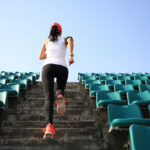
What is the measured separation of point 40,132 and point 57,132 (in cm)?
20

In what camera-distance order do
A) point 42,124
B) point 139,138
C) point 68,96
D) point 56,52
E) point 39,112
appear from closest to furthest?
point 139,138 → point 56,52 → point 42,124 → point 39,112 → point 68,96

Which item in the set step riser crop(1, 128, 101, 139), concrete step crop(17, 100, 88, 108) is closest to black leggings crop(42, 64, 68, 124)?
step riser crop(1, 128, 101, 139)

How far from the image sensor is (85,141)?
215 cm

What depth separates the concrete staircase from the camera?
84.0 inches

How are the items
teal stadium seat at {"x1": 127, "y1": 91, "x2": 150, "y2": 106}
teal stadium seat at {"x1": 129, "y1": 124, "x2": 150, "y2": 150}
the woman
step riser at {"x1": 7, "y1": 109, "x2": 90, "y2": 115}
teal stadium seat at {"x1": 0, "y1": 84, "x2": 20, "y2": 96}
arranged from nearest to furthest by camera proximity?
teal stadium seat at {"x1": 129, "y1": 124, "x2": 150, "y2": 150} < the woman < teal stadium seat at {"x1": 127, "y1": 91, "x2": 150, "y2": 106} < step riser at {"x1": 7, "y1": 109, "x2": 90, "y2": 115} < teal stadium seat at {"x1": 0, "y1": 84, "x2": 20, "y2": 96}

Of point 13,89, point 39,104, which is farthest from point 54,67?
point 13,89

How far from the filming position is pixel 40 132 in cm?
245

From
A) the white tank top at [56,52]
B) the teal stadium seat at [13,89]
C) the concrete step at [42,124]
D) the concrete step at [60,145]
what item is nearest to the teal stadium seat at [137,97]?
the concrete step at [42,124]

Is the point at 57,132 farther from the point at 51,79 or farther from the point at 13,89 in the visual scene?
the point at 13,89

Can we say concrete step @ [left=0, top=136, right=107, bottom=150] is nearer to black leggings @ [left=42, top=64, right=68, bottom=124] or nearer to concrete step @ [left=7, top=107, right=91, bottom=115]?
black leggings @ [left=42, top=64, right=68, bottom=124]

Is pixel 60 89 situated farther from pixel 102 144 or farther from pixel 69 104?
pixel 69 104

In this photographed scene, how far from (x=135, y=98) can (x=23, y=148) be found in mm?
1878

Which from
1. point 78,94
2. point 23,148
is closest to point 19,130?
point 23,148

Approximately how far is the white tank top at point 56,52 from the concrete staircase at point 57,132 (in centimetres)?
81
